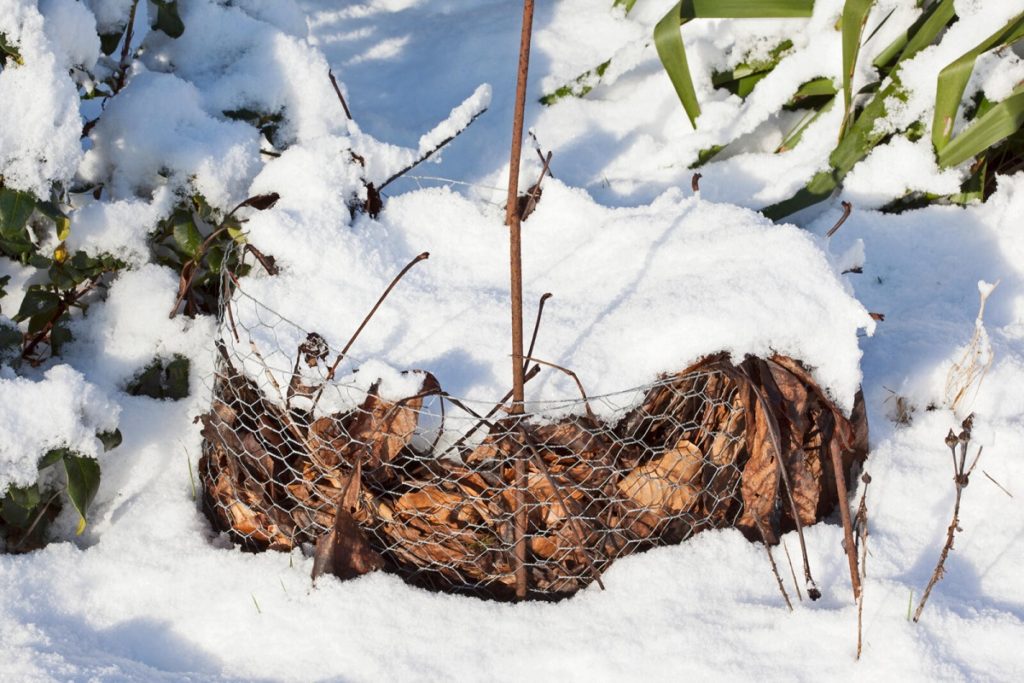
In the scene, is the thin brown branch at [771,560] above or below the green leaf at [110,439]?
below

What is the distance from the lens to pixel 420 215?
181 centimetres

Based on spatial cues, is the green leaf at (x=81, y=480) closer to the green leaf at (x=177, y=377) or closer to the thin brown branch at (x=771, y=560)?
the green leaf at (x=177, y=377)

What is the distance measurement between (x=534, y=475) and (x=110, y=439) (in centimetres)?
65

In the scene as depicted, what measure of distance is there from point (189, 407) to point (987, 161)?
1634 millimetres

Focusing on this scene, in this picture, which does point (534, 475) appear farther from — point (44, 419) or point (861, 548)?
point (44, 419)

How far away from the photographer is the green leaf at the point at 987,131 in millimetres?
1827

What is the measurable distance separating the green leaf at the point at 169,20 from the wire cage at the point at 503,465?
56 centimetres

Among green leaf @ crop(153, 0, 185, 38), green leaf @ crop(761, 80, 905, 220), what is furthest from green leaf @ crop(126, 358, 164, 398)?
green leaf @ crop(761, 80, 905, 220)

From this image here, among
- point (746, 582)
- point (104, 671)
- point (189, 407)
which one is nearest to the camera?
point (104, 671)

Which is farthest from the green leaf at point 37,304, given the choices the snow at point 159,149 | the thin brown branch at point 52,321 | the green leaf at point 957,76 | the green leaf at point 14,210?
the green leaf at point 957,76

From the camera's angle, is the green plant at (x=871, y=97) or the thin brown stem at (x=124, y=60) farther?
the green plant at (x=871, y=97)

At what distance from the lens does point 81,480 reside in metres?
1.46

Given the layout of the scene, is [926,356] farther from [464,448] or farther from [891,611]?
[464,448]

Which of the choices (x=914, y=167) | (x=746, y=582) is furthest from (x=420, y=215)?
(x=914, y=167)
